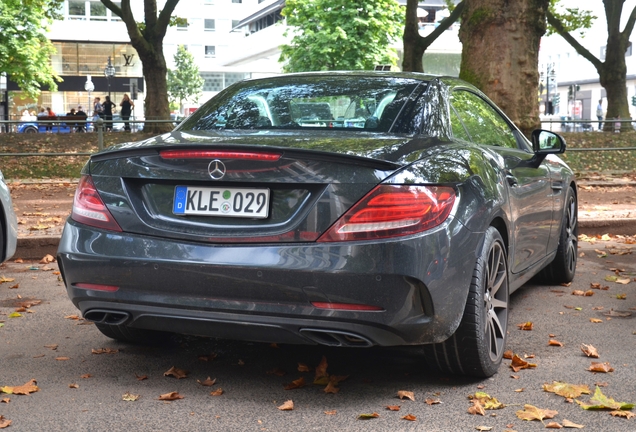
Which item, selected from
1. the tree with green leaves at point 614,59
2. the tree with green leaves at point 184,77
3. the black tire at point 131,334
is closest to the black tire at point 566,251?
the black tire at point 131,334

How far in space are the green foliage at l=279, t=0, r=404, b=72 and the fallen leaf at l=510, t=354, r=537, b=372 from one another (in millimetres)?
43178

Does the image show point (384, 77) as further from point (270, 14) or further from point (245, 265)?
point (270, 14)

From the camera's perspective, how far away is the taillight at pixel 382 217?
3.88m

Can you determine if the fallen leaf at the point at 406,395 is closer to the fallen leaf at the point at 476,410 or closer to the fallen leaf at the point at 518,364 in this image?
the fallen leaf at the point at 476,410

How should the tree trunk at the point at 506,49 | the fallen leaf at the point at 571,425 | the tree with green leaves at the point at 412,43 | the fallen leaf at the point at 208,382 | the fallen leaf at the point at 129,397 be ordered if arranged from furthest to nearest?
the tree with green leaves at the point at 412,43 → the tree trunk at the point at 506,49 → the fallen leaf at the point at 208,382 → the fallen leaf at the point at 129,397 → the fallen leaf at the point at 571,425

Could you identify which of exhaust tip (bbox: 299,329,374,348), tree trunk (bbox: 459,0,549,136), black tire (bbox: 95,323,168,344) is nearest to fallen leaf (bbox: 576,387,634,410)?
exhaust tip (bbox: 299,329,374,348)

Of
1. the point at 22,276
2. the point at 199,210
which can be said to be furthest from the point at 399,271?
the point at 22,276

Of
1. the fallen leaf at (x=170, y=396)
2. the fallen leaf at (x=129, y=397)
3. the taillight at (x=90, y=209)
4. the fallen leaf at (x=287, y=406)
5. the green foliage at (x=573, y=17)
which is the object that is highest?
the green foliage at (x=573, y=17)

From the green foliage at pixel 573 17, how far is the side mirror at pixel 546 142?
3064cm

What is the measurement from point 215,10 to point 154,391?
9876 cm

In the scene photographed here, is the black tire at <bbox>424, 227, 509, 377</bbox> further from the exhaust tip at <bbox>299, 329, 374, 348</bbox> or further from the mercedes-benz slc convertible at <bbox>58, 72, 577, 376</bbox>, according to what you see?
the exhaust tip at <bbox>299, 329, 374, 348</bbox>

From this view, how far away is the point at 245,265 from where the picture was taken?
3.94m

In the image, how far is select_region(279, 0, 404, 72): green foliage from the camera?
47844mm

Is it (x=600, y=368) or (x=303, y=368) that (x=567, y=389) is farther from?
(x=303, y=368)
